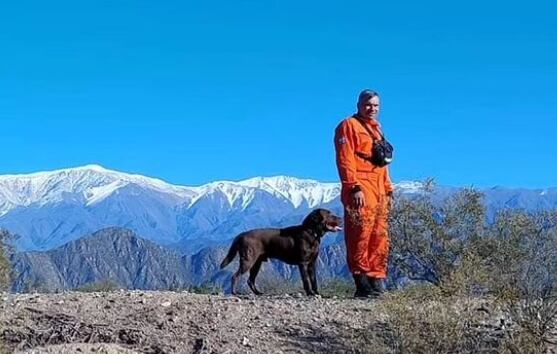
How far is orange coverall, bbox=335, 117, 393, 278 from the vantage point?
10156 millimetres

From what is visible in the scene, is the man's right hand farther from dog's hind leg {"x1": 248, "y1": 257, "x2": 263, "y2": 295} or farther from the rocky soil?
dog's hind leg {"x1": 248, "y1": 257, "x2": 263, "y2": 295}

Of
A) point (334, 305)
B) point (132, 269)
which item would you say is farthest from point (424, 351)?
point (132, 269)

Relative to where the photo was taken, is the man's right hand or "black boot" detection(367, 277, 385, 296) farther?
"black boot" detection(367, 277, 385, 296)

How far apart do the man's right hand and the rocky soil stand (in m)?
1.06

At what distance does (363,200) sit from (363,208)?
3.5 inches

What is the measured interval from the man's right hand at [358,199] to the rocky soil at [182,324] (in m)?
1.06

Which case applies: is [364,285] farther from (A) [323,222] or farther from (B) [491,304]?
(B) [491,304]

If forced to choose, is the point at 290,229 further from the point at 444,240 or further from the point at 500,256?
the point at 500,256

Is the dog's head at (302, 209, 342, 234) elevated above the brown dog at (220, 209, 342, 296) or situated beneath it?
elevated above

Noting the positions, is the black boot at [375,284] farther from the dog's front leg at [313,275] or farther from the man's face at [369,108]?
the man's face at [369,108]

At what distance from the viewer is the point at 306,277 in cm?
1148

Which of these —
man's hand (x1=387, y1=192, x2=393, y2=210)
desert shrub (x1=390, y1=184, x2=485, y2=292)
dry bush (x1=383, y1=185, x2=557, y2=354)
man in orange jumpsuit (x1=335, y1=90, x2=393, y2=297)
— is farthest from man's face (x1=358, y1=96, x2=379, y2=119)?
dry bush (x1=383, y1=185, x2=557, y2=354)

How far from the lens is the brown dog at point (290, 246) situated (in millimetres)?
11633

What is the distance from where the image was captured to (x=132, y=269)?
424 feet
